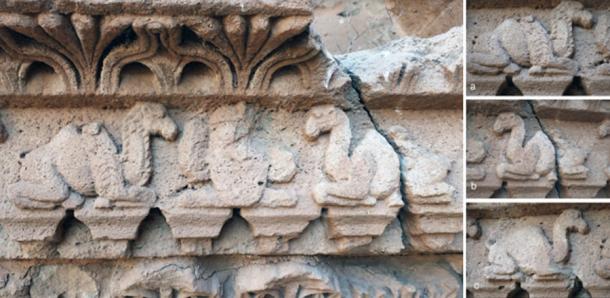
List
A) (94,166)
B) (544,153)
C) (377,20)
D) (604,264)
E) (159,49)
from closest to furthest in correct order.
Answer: (159,49)
(94,166)
(544,153)
(604,264)
(377,20)

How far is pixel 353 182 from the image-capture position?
1.94 m

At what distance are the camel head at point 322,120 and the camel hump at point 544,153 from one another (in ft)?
1.87

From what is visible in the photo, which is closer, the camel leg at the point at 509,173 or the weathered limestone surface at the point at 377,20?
the camel leg at the point at 509,173

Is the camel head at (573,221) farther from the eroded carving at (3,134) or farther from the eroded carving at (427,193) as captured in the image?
the eroded carving at (3,134)

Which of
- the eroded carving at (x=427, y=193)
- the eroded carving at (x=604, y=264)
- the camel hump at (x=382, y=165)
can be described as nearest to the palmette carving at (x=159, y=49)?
the camel hump at (x=382, y=165)

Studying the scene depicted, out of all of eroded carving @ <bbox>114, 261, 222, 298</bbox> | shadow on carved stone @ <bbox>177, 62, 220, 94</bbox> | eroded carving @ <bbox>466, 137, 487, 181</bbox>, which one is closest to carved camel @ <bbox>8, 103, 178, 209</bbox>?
shadow on carved stone @ <bbox>177, 62, 220, 94</bbox>

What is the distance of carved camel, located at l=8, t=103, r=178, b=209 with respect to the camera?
1.88 meters

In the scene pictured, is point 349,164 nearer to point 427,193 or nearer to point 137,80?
point 427,193

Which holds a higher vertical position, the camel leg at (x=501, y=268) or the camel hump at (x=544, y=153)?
the camel hump at (x=544, y=153)

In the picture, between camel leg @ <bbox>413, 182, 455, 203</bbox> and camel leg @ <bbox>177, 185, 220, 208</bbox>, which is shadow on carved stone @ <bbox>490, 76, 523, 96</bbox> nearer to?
camel leg @ <bbox>413, 182, 455, 203</bbox>

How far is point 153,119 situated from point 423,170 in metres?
0.79

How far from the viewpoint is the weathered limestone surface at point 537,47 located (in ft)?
6.43

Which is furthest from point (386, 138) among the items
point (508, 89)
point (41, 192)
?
point (41, 192)

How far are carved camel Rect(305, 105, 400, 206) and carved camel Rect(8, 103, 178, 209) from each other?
1.40 feet
